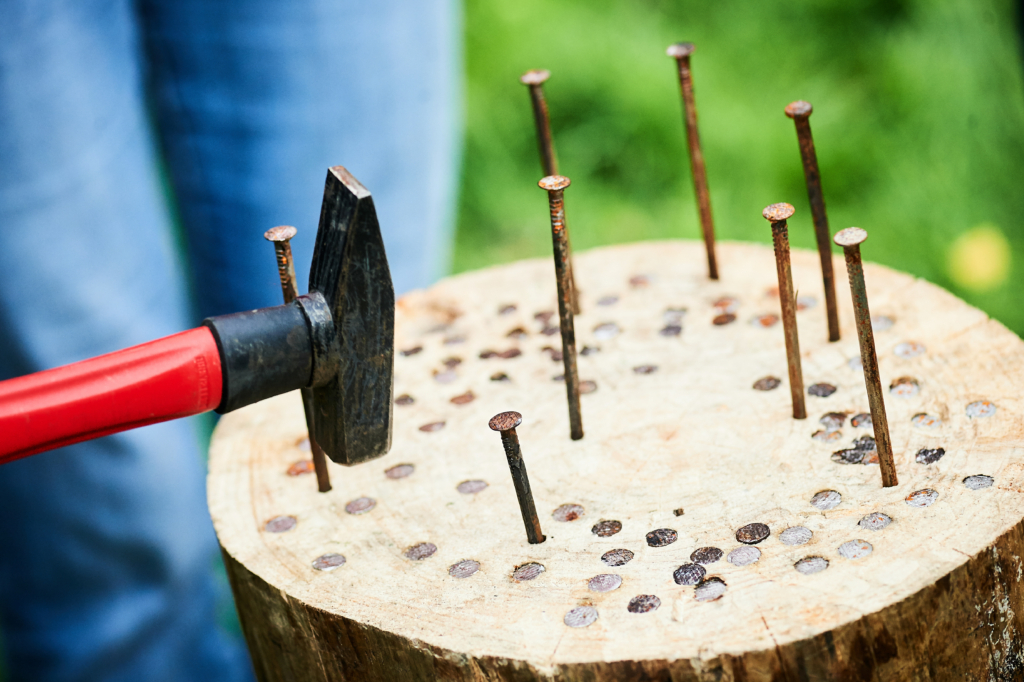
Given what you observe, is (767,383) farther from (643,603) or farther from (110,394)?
(110,394)

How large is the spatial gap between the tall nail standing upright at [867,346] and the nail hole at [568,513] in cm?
33

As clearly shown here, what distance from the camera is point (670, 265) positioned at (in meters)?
1.62

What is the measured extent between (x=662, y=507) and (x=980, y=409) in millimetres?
395

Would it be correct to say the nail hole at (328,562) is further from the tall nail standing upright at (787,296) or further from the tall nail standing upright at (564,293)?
the tall nail standing upright at (787,296)

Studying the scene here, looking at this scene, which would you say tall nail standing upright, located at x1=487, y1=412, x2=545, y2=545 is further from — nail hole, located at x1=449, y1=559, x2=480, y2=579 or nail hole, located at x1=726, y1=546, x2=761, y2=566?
nail hole, located at x1=726, y1=546, x2=761, y2=566

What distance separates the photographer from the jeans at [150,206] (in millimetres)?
1584

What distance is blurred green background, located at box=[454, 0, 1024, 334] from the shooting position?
2.71 m

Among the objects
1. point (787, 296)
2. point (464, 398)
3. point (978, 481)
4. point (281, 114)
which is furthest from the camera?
point (281, 114)

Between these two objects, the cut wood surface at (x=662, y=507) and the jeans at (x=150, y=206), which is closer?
the cut wood surface at (x=662, y=507)

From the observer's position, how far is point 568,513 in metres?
1.14

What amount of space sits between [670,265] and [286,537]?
761 millimetres

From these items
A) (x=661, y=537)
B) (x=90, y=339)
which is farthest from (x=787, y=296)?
(x=90, y=339)

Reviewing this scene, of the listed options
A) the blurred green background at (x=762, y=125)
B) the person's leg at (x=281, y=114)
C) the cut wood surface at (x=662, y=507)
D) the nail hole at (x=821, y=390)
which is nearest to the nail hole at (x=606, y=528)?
the cut wood surface at (x=662, y=507)

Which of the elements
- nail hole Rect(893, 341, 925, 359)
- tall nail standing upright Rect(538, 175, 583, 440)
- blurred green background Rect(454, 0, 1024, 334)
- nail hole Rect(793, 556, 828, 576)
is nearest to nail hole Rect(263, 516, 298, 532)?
tall nail standing upright Rect(538, 175, 583, 440)
